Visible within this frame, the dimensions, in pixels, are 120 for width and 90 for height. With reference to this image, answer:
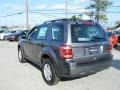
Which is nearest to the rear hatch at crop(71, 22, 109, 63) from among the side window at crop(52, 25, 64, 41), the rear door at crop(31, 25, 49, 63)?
the side window at crop(52, 25, 64, 41)

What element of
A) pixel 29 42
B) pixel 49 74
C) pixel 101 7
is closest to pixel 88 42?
pixel 49 74

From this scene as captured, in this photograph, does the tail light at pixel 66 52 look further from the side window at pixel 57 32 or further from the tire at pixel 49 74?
the tire at pixel 49 74

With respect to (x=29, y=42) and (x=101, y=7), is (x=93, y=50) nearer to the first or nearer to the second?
(x=29, y=42)

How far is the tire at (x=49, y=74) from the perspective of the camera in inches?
257

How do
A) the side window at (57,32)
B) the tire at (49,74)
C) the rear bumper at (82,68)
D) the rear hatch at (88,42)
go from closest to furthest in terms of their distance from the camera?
the rear bumper at (82,68) < the rear hatch at (88,42) < the side window at (57,32) < the tire at (49,74)

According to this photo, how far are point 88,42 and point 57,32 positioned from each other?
90 centimetres

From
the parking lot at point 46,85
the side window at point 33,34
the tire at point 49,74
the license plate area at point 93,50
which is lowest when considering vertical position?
the parking lot at point 46,85

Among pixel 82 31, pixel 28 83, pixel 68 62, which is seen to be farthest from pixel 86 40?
pixel 28 83

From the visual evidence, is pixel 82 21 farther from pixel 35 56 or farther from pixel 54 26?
pixel 35 56

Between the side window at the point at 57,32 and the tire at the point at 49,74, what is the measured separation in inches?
29.4

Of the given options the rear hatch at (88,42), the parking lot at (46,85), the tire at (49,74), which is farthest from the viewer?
the tire at (49,74)

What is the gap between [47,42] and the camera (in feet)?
22.5

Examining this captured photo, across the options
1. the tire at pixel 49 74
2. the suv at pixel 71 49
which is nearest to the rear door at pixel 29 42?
the suv at pixel 71 49

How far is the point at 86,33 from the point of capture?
641cm
